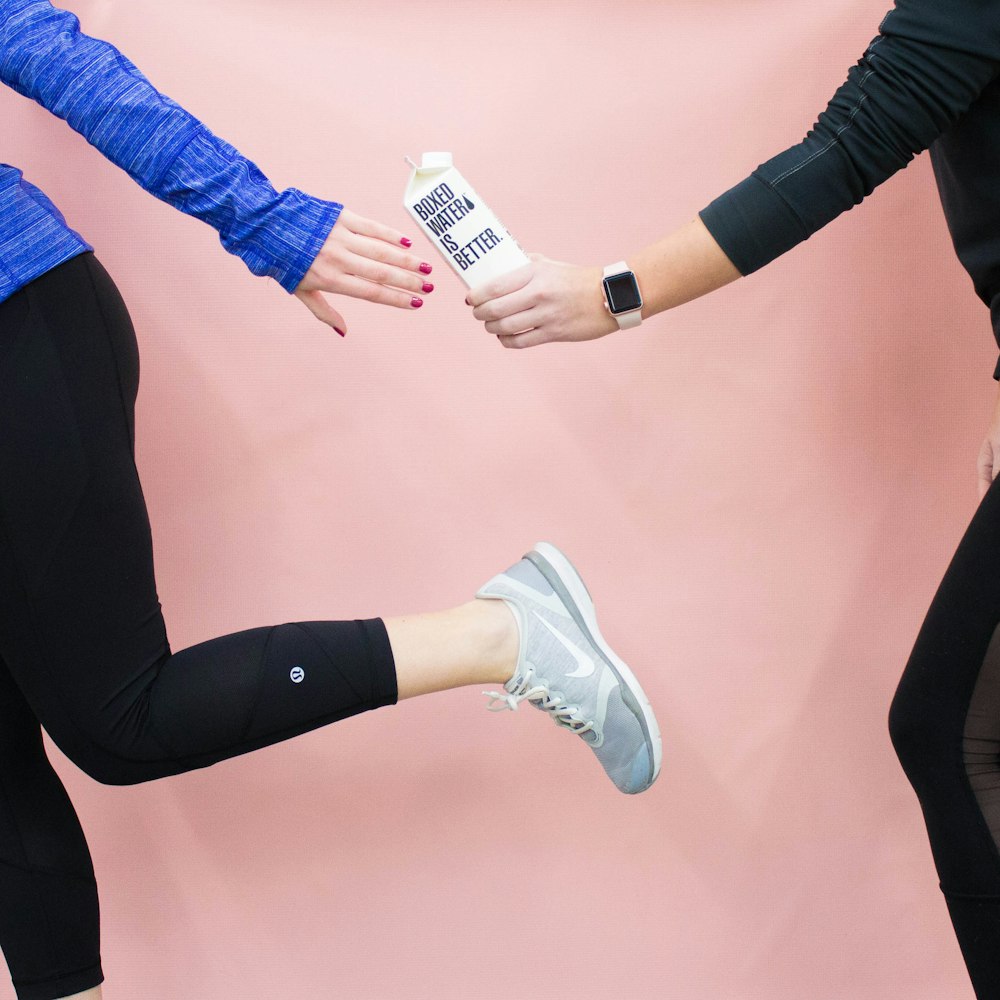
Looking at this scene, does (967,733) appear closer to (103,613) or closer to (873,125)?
(873,125)

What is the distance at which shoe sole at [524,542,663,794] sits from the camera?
1045 mm

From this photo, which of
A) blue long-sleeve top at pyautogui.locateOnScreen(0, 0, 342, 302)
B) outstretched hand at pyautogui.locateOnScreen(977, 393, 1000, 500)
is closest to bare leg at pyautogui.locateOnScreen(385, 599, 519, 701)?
blue long-sleeve top at pyautogui.locateOnScreen(0, 0, 342, 302)

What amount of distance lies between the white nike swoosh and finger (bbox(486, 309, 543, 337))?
10.3 inches

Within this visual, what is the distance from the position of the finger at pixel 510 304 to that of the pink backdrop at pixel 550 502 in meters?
0.33

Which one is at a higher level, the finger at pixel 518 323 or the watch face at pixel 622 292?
the finger at pixel 518 323

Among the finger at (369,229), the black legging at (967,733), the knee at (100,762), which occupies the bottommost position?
the black legging at (967,733)

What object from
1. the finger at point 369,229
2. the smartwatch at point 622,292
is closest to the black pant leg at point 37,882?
the finger at point 369,229

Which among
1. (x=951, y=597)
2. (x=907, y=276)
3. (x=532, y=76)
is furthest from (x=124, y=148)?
(x=907, y=276)

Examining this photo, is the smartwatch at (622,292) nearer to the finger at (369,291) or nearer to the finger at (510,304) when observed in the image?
the finger at (510,304)

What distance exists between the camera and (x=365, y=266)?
0.93 m

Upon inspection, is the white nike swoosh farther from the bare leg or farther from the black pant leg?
the black pant leg

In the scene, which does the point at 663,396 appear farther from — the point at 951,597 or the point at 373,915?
the point at 373,915

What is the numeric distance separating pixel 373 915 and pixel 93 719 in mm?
593

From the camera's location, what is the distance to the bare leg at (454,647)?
37.3 inches
